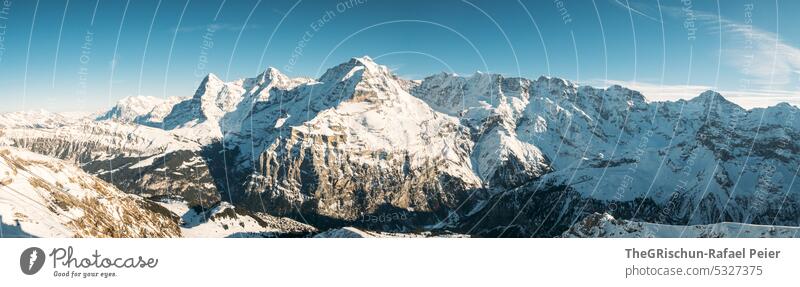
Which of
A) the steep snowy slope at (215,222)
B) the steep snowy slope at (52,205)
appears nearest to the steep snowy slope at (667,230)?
the steep snowy slope at (52,205)

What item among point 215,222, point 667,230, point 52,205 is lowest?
point 667,230

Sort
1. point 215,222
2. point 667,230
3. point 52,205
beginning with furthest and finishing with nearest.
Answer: point 215,222, point 667,230, point 52,205

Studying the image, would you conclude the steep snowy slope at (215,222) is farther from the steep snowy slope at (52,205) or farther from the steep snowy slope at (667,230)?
the steep snowy slope at (667,230)

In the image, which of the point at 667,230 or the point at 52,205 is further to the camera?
the point at 667,230

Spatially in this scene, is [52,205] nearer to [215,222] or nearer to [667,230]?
[667,230]

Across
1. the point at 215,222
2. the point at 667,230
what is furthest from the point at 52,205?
the point at 215,222

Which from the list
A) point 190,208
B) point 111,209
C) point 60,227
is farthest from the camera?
point 190,208
